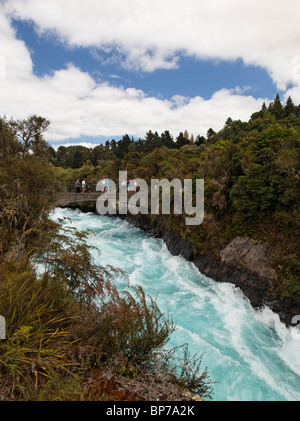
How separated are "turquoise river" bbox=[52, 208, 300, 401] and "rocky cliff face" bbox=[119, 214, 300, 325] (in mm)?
324

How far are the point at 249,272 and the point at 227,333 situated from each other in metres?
2.78

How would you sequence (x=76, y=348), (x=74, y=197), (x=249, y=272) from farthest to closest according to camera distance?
(x=74, y=197) < (x=249, y=272) < (x=76, y=348)

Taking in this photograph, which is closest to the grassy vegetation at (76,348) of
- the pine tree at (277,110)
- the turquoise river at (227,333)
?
the turquoise river at (227,333)

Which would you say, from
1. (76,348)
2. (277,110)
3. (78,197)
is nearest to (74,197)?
(78,197)

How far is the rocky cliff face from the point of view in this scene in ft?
26.8

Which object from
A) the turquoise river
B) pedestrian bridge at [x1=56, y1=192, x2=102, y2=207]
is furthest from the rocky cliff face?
pedestrian bridge at [x1=56, y1=192, x2=102, y2=207]

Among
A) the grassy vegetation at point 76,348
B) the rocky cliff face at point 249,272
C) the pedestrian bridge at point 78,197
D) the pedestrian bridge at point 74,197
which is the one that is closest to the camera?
the grassy vegetation at point 76,348

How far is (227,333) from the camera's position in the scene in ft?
26.1

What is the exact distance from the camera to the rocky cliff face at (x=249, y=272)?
8.16 meters

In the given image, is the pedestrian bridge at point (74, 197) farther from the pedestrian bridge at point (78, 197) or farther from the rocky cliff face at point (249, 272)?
the rocky cliff face at point (249, 272)

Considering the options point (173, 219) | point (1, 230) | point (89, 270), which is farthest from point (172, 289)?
point (1, 230)

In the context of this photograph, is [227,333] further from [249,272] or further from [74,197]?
[74,197]

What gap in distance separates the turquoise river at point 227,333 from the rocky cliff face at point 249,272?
12.8 inches

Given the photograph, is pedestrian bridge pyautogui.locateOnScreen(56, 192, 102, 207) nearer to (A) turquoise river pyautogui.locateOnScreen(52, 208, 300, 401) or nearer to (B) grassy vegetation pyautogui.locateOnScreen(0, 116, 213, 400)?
(A) turquoise river pyautogui.locateOnScreen(52, 208, 300, 401)
